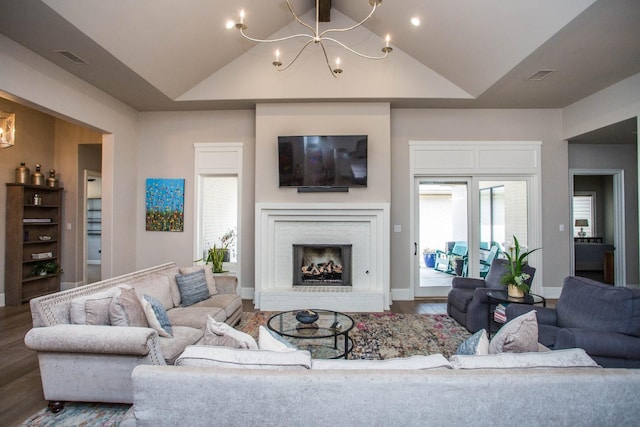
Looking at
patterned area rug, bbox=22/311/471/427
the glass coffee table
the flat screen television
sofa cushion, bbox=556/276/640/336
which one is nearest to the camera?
patterned area rug, bbox=22/311/471/427

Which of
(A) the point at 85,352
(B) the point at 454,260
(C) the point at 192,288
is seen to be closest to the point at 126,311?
(A) the point at 85,352

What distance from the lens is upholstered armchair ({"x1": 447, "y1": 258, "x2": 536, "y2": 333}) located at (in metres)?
3.76

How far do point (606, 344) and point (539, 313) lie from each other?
1.99 ft

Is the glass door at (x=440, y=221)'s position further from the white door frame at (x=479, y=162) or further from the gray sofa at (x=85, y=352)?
the gray sofa at (x=85, y=352)

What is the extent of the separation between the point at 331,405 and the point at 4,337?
13.9 ft

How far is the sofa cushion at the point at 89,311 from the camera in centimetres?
238

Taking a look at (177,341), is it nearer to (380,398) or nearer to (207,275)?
(207,275)

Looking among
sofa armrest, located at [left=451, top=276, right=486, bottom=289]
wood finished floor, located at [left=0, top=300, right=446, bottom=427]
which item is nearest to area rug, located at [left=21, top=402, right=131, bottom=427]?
wood finished floor, located at [left=0, top=300, right=446, bottom=427]

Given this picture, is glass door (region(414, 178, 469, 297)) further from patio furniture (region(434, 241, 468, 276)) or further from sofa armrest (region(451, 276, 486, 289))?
sofa armrest (region(451, 276, 486, 289))

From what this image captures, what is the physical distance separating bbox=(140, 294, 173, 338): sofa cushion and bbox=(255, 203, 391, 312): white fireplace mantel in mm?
2389

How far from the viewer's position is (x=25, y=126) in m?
5.42

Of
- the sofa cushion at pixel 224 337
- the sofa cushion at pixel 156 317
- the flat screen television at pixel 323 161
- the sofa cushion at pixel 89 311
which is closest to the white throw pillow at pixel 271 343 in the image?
the sofa cushion at pixel 224 337

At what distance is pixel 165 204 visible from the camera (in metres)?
5.64

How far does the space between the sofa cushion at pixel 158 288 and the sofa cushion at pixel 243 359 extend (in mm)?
1846
